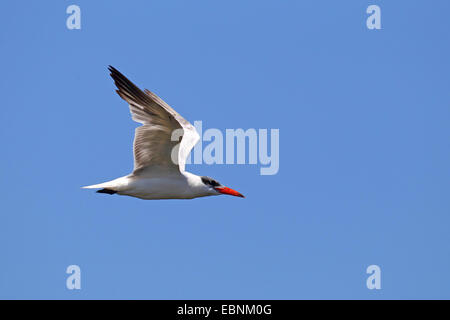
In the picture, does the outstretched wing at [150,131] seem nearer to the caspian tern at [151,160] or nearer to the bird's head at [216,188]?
the caspian tern at [151,160]

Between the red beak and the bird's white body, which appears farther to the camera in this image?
the red beak

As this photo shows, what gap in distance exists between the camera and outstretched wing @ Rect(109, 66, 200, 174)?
36.5 ft

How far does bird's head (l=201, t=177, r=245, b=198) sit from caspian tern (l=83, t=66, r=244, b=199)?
147 mm

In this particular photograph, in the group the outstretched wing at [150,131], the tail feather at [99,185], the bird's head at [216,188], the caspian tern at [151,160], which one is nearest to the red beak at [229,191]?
the bird's head at [216,188]

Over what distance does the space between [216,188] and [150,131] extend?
1556 mm

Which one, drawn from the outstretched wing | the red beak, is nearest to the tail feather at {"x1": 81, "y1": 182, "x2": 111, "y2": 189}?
the outstretched wing

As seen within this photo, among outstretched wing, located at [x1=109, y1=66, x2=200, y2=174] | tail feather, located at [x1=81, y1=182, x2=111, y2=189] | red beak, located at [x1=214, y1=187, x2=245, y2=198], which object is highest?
outstretched wing, located at [x1=109, y1=66, x2=200, y2=174]

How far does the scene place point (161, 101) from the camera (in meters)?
12.6

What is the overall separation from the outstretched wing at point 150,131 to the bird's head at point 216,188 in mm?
505

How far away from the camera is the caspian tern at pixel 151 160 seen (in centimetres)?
1120

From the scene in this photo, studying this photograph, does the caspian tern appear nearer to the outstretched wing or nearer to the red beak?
the outstretched wing

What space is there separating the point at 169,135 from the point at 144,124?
0.44 meters
